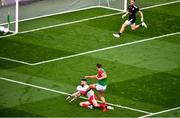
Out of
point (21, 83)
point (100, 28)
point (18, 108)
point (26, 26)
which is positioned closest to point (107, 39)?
point (100, 28)

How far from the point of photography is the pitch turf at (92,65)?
1169 inches

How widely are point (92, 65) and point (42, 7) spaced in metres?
8.40

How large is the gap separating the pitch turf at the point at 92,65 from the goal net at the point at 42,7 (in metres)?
0.56

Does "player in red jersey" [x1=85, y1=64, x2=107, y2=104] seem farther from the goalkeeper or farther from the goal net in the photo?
the goal net

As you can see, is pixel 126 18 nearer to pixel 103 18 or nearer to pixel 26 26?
pixel 103 18

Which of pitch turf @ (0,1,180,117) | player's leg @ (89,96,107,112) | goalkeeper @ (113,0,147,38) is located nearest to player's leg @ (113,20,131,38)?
goalkeeper @ (113,0,147,38)

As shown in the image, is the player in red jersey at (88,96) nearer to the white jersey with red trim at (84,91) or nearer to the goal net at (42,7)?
the white jersey with red trim at (84,91)

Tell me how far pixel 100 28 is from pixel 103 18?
1.54 meters

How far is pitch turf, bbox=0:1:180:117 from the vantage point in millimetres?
29703

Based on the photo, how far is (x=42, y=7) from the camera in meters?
41.3

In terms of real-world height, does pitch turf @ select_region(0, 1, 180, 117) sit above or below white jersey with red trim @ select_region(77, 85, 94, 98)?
below

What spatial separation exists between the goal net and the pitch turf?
1.84 feet

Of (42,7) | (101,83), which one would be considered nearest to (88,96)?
(101,83)

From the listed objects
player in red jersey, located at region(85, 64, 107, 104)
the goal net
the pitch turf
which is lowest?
the pitch turf
